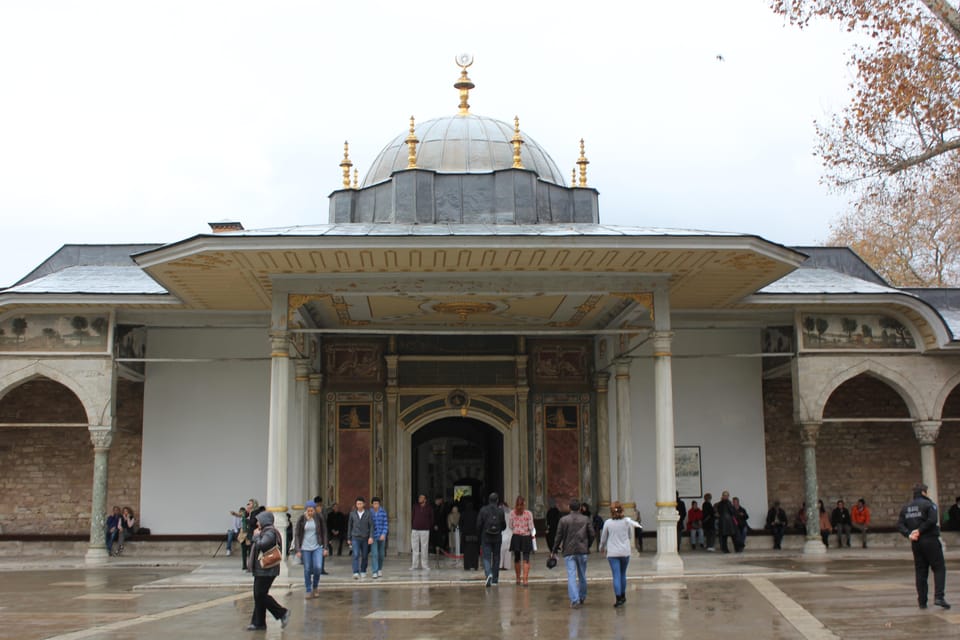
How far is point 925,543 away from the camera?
983 cm

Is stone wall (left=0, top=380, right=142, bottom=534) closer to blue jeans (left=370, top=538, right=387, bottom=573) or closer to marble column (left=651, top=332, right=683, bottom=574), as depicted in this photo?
blue jeans (left=370, top=538, right=387, bottom=573)

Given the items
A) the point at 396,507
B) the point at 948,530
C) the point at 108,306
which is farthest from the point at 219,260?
the point at 948,530

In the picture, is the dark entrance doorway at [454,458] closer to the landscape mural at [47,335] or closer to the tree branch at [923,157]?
the landscape mural at [47,335]

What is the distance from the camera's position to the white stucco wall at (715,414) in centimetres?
1914

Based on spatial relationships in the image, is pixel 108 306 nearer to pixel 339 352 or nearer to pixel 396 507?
pixel 339 352

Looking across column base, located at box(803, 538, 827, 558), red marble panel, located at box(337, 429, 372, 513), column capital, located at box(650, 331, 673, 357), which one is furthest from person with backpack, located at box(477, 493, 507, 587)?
column base, located at box(803, 538, 827, 558)

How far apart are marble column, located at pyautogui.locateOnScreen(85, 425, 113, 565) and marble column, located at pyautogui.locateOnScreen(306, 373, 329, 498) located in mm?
3404

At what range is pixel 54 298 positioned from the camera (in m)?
16.7

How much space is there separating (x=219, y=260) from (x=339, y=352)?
5928mm

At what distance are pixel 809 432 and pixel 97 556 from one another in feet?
39.4

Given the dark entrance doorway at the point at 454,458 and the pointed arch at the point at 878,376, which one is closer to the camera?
the pointed arch at the point at 878,376

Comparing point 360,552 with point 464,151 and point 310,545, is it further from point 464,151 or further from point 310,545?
point 464,151

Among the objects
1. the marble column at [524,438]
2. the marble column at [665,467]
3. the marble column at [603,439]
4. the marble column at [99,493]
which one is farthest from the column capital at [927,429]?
the marble column at [99,493]

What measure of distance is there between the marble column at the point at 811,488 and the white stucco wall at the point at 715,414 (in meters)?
1.28
